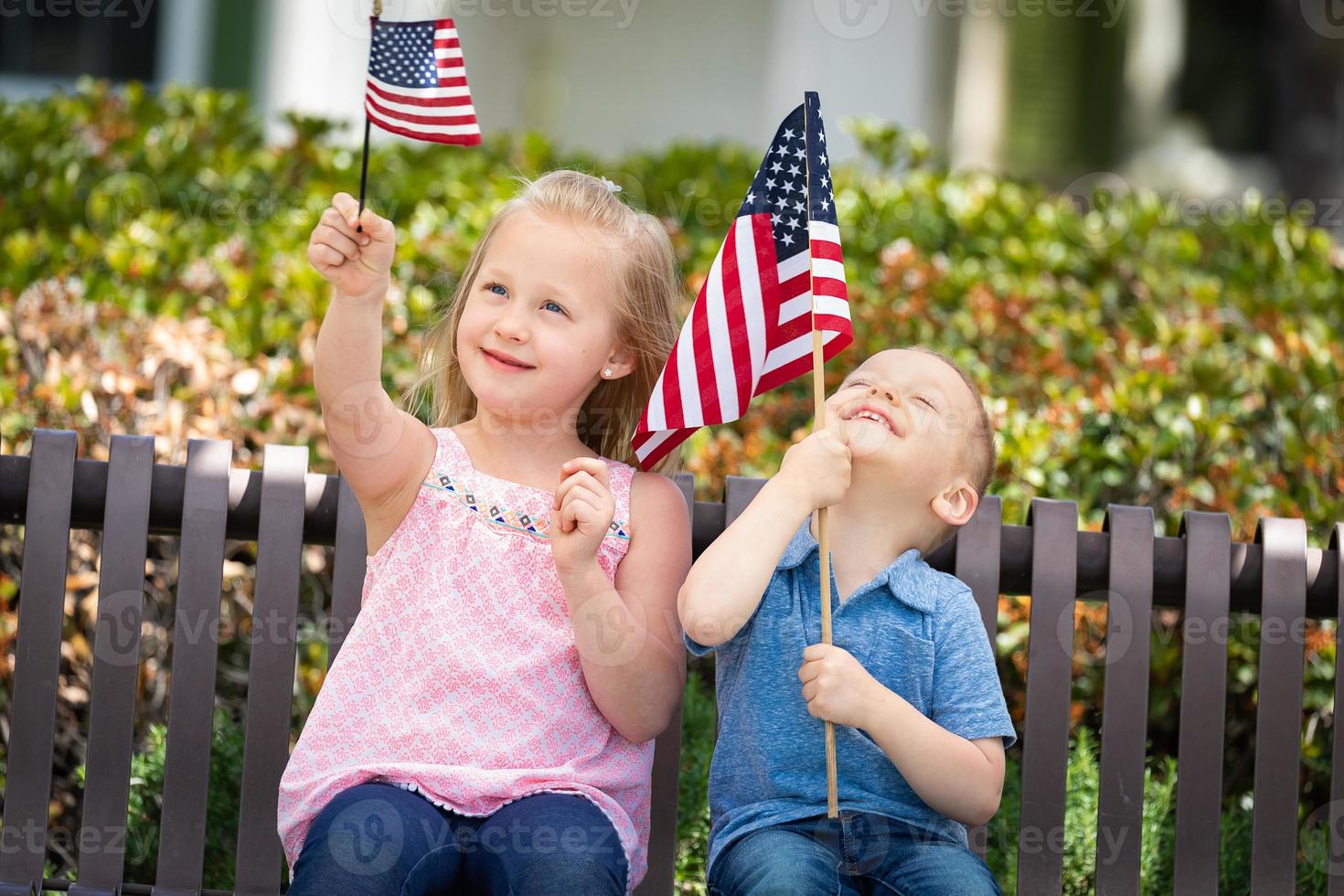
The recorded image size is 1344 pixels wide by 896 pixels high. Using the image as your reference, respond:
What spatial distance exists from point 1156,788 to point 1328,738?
45cm

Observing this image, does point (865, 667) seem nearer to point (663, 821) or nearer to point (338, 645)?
point (663, 821)

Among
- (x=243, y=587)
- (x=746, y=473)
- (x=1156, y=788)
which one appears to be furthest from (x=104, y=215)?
(x=1156, y=788)

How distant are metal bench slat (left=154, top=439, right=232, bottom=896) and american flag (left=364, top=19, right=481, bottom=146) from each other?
0.68 m

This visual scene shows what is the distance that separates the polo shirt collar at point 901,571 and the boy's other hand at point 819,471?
83mm

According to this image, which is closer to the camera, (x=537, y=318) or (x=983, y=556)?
(x=537, y=318)

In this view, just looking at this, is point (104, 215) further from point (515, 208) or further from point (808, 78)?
point (808, 78)

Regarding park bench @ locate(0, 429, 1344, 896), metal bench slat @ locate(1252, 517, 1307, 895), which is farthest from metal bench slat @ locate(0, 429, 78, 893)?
metal bench slat @ locate(1252, 517, 1307, 895)

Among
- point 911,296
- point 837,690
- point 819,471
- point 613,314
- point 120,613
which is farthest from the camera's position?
point 911,296

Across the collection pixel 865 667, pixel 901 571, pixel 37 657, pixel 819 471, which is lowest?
pixel 37 657

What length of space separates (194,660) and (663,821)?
2.88ft

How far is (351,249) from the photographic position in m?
2.31

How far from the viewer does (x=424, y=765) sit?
234 centimetres

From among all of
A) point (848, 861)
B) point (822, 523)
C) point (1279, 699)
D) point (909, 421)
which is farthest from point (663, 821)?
point (1279, 699)

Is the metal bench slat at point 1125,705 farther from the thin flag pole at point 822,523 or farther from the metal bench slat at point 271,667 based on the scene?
the metal bench slat at point 271,667
